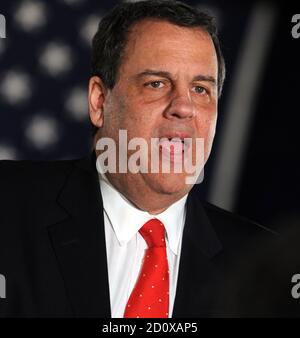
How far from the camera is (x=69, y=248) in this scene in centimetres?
102

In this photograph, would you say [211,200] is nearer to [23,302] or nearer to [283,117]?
[283,117]

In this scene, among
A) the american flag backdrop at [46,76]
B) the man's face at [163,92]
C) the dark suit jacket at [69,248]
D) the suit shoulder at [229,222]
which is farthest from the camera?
the american flag backdrop at [46,76]

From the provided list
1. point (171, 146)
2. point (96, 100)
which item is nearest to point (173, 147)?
point (171, 146)

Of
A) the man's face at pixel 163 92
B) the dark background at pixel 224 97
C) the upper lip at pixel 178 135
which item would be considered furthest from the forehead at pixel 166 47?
the dark background at pixel 224 97

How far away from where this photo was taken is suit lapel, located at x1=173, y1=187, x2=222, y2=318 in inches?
40.7

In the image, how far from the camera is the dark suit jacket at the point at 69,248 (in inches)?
38.7

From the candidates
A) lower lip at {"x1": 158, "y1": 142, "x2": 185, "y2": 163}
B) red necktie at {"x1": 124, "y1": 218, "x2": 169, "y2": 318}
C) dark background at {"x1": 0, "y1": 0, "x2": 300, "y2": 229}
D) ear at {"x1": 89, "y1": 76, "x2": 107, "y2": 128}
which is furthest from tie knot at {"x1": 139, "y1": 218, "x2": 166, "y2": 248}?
dark background at {"x1": 0, "y1": 0, "x2": 300, "y2": 229}

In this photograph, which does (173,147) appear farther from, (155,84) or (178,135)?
(155,84)

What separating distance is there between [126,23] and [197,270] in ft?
1.67

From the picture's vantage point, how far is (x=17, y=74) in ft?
4.73

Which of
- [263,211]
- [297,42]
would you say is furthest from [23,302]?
[297,42]

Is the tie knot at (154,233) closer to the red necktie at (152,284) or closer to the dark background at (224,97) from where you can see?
the red necktie at (152,284)

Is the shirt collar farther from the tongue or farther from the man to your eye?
the tongue

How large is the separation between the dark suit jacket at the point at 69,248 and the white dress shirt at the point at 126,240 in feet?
0.06
